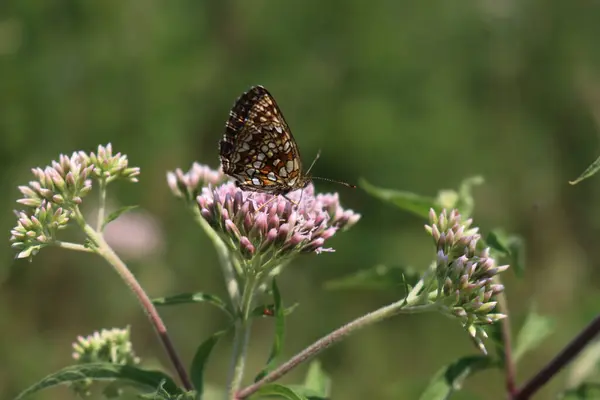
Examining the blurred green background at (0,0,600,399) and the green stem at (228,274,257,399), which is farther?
the blurred green background at (0,0,600,399)

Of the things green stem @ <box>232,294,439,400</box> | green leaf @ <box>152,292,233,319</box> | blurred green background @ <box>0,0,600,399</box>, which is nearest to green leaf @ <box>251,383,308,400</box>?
green stem @ <box>232,294,439,400</box>

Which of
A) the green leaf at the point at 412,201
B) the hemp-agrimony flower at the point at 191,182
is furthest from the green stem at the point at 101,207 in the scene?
the green leaf at the point at 412,201

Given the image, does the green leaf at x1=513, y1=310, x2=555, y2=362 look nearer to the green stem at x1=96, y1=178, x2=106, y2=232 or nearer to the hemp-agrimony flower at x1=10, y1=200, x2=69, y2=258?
the green stem at x1=96, y1=178, x2=106, y2=232

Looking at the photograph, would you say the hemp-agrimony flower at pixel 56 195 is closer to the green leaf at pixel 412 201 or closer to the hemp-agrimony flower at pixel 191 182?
the hemp-agrimony flower at pixel 191 182

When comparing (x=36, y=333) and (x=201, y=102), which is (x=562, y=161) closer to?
(x=201, y=102)

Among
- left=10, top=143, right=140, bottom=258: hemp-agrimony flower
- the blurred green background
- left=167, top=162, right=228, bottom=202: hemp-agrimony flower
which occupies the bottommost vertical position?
the blurred green background

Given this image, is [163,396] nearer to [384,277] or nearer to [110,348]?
[110,348]
